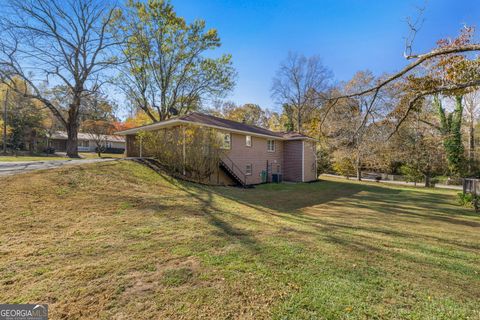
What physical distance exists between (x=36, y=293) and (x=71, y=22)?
2514 centimetres

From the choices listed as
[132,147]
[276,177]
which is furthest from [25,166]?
[276,177]

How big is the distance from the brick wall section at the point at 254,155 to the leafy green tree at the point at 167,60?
29.3 feet

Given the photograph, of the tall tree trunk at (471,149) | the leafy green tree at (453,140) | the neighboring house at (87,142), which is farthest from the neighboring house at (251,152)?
the neighboring house at (87,142)

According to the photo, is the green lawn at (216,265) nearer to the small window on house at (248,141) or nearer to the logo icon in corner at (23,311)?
the logo icon in corner at (23,311)

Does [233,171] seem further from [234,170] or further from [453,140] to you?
[453,140]

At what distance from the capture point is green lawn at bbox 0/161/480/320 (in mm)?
2594

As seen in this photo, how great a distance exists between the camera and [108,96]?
2320 centimetres

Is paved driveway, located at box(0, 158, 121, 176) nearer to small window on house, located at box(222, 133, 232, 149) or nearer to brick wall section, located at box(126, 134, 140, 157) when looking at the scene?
brick wall section, located at box(126, 134, 140, 157)

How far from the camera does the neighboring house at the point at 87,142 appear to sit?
40312 mm

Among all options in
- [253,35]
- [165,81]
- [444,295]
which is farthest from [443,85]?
[165,81]

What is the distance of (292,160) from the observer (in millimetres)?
21625

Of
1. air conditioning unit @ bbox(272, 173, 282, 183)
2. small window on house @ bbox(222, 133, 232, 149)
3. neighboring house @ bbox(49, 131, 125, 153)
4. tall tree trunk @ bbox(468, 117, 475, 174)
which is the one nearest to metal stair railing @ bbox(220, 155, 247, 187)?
small window on house @ bbox(222, 133, 232, 149)

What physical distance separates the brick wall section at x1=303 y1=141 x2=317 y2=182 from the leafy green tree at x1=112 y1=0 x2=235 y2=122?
38.2 ft

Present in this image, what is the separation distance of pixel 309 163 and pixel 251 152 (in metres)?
7.28
